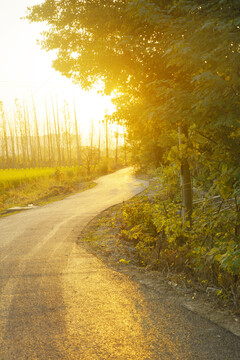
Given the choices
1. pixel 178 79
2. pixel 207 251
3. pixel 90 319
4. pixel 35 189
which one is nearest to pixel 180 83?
pixel 178 79

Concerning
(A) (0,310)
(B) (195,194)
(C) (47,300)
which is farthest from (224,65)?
(B) (195,194)

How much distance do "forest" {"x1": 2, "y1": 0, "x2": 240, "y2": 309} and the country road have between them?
908 millimetres

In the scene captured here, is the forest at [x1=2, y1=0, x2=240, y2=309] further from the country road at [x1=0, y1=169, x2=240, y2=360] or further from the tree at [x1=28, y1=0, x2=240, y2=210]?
the country road at [x1=0, y1=169, x2=240, y2=360]

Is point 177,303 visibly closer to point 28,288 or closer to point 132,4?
point 28,288

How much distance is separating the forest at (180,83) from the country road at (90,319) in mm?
908

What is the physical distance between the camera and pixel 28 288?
5262 millimetres

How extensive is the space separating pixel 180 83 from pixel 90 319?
385 cm

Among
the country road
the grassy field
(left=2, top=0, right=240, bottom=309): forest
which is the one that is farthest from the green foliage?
the grassy field

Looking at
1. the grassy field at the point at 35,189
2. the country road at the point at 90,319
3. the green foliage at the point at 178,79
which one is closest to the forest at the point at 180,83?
the green foliage at the point at 178,79

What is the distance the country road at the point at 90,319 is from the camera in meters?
3.37

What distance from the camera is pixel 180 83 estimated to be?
514 centimetres

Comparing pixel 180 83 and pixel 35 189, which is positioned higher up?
pixel 180 83

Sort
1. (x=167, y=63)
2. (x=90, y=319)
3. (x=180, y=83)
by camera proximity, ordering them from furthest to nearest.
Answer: (x=167, y=63) → (x=180, y=83) → (x=90, y=319)

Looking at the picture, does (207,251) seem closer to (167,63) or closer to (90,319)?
(90,319)
